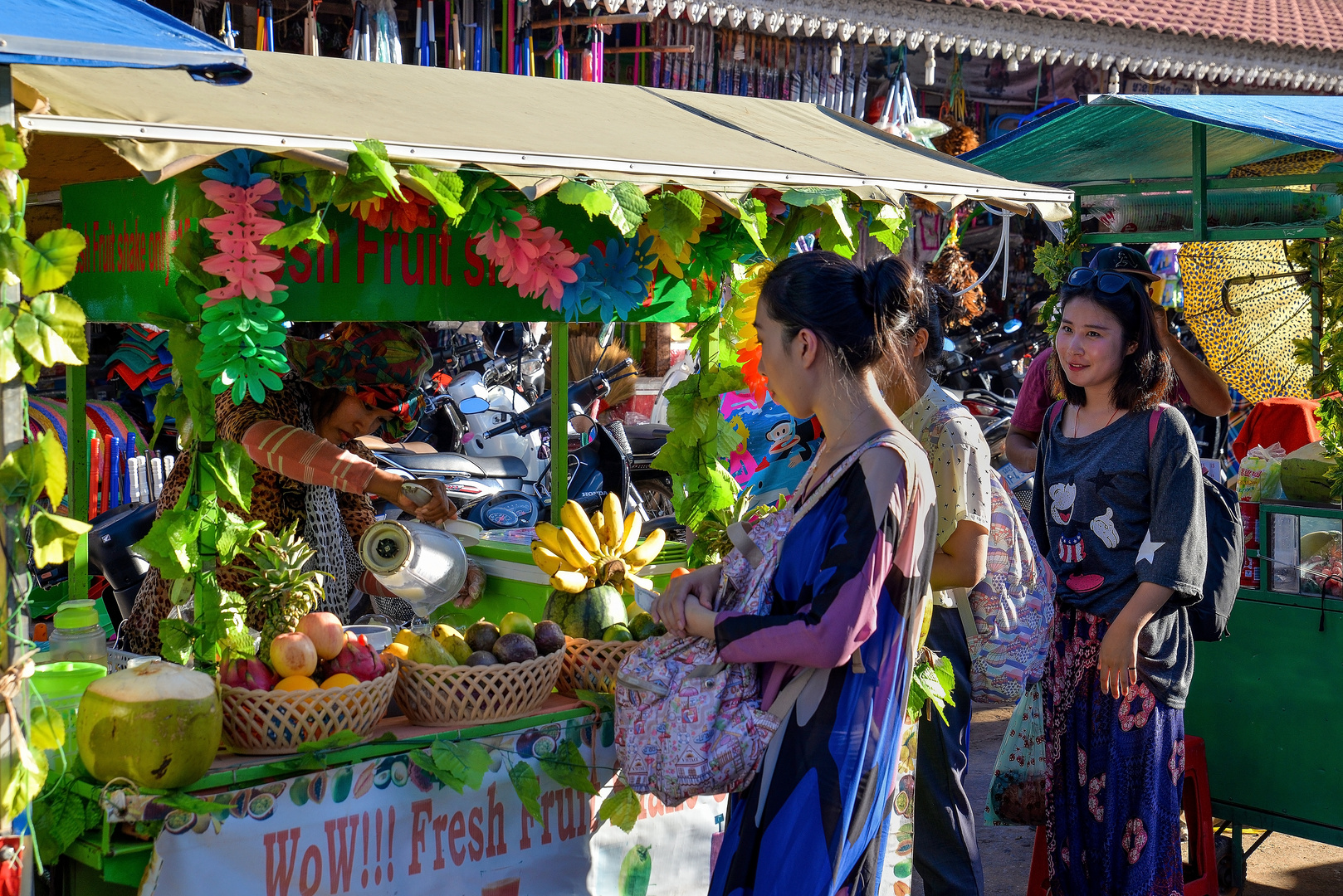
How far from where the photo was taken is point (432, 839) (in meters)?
2.30

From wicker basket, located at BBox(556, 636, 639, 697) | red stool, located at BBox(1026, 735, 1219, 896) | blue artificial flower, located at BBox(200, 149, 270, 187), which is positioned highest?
blue artificial flower, located at BBox(200, 149, 270, 187)

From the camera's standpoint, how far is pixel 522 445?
24.8ft

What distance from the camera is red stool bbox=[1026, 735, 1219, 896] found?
312 centimetres

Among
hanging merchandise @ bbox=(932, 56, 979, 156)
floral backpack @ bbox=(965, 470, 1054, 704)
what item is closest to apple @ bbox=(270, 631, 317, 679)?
floral backpack @ bbox=(965, 470, 1054, 704)

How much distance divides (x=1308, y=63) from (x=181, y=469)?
1074 cm

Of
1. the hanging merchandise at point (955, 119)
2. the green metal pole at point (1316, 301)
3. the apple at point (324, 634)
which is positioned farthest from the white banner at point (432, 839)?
the hanging merchandise at point (955, 119)

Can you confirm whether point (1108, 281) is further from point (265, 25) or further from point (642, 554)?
point (265, 25)

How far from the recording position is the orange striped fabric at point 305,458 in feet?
9.71

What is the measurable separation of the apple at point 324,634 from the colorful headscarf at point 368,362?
3.38 ft

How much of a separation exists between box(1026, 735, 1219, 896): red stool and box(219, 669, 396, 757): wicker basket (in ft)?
6.23

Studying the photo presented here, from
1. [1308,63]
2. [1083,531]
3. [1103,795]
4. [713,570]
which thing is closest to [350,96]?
[713,570]

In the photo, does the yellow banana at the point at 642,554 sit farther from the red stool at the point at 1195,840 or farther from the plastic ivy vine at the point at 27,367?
the plastic ivy vine at the point at 27,367

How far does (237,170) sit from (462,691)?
42.3 inches

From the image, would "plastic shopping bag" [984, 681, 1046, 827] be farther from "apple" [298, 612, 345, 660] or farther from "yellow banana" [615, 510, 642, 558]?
"apple" [298, 612, 345, 660]
